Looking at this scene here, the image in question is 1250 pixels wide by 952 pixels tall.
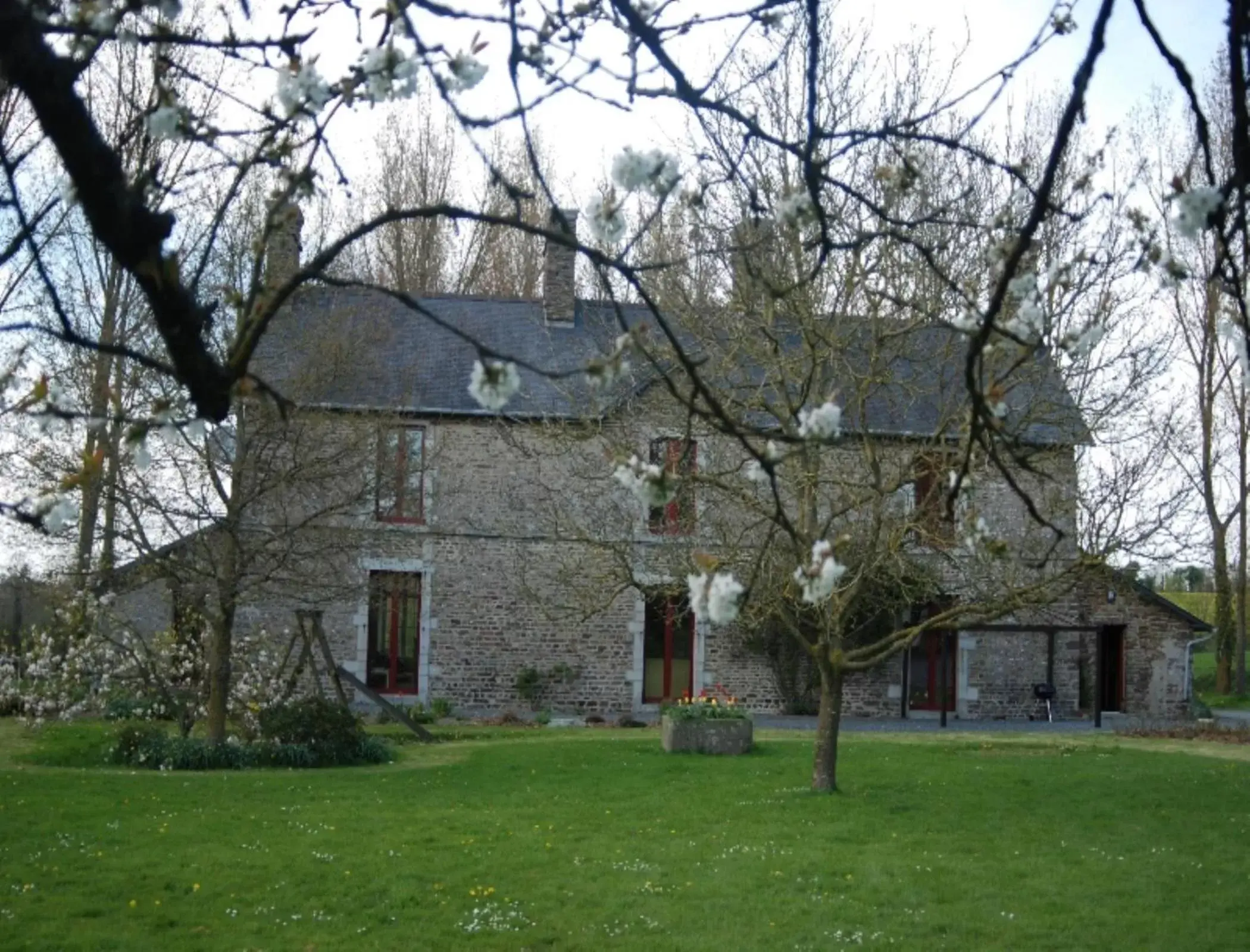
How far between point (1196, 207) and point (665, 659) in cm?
1986

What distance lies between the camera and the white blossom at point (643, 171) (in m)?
3.48

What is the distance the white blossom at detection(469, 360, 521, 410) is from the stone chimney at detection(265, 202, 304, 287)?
72cm

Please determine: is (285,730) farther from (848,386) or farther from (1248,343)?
(1248,343)

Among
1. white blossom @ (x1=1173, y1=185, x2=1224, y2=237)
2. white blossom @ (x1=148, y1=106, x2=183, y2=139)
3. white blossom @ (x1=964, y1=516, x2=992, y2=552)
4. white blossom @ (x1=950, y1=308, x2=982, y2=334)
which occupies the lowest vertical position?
white blossom @ (x1=964, y1=516, x2=992, y2=552)

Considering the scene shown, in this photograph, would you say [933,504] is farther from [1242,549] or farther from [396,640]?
[1242,549]

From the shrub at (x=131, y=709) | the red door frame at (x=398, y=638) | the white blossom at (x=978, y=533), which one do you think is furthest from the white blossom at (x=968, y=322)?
the red door frame at (x=398, y=638)

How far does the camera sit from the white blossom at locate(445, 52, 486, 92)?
12.1 ft

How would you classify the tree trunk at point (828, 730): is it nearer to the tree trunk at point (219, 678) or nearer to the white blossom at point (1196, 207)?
the tree trunk at point (219, 678)

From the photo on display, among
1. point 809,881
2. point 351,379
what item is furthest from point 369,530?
point 809,881

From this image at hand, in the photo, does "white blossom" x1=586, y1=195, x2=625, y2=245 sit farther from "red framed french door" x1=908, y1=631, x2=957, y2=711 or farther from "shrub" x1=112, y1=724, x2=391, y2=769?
"red framed french door" x1=908, y1=631, x2=957, y2=711

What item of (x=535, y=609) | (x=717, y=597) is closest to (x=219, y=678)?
(x=535, y=609)

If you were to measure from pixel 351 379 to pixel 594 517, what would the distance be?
4.73 metres

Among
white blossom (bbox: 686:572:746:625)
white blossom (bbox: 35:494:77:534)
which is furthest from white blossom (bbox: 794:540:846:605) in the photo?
white blossom (bbox: 35:494:77:534)

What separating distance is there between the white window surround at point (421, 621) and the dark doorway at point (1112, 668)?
12217mm
